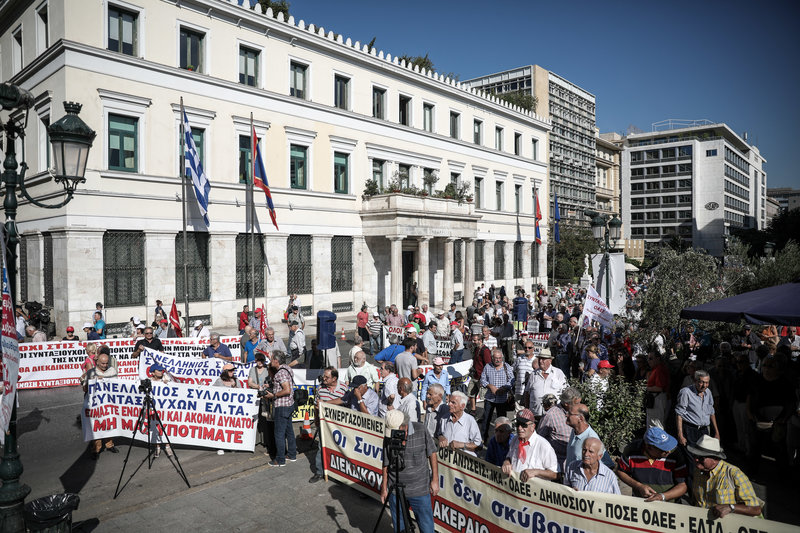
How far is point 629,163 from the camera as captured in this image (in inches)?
3962

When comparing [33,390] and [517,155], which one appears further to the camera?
[517,155]

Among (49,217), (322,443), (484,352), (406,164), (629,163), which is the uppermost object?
(629,163)

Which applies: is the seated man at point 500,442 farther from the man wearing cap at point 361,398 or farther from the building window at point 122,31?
the building window at point 122,31

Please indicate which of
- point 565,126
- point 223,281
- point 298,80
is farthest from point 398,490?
point 565,126

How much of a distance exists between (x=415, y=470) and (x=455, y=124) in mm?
35731

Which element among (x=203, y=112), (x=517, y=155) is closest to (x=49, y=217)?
(x=203, y=112)

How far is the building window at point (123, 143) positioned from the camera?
71.9ft

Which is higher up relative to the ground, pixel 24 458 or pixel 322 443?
pixel 322 443

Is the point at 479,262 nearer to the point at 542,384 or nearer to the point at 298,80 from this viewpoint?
the point at 298,80

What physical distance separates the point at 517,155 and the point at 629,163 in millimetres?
65838

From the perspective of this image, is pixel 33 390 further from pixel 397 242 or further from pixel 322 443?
pixel 397 242

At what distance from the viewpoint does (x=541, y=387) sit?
28.6ft

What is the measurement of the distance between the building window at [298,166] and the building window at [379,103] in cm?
654

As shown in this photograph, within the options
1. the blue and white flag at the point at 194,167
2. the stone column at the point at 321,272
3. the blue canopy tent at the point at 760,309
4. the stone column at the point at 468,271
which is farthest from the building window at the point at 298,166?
the blue canopy tent at the point at 760,309
